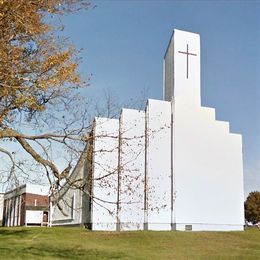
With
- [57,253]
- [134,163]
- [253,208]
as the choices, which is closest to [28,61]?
[57,253]

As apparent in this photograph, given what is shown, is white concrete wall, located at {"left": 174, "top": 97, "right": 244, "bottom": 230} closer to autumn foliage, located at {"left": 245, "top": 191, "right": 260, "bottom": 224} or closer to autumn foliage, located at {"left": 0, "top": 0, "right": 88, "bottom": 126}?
autumn foliage, located at {"left": 0, "top": 0, "right": 88, "bottom": 126}

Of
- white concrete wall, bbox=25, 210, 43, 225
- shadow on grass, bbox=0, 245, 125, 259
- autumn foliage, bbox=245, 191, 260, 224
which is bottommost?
shadow on grass, bbox=0, 245, 125, 259

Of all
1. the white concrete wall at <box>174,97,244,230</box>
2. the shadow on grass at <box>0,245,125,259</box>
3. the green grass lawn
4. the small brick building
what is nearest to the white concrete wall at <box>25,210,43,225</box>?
the small brick building

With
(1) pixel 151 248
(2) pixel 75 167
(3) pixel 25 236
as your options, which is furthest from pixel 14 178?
(3) pixel 25 236

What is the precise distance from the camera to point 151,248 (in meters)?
23.1

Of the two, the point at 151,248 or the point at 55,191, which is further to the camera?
the point at 151,248

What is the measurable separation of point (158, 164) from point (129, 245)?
1034 cm

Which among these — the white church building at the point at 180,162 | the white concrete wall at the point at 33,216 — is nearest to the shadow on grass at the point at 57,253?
the white church building at the point at 180,162

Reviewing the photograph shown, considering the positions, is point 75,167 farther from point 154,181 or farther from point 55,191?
point 154,181

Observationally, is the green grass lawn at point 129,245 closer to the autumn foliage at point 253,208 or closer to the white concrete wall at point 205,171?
the white concrete wall at point 205,171

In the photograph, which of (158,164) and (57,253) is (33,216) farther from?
(57,253)

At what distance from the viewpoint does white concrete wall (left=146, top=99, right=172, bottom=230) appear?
3322 cm

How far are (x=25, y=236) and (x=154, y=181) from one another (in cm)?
1000

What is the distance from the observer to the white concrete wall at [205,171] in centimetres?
3384
